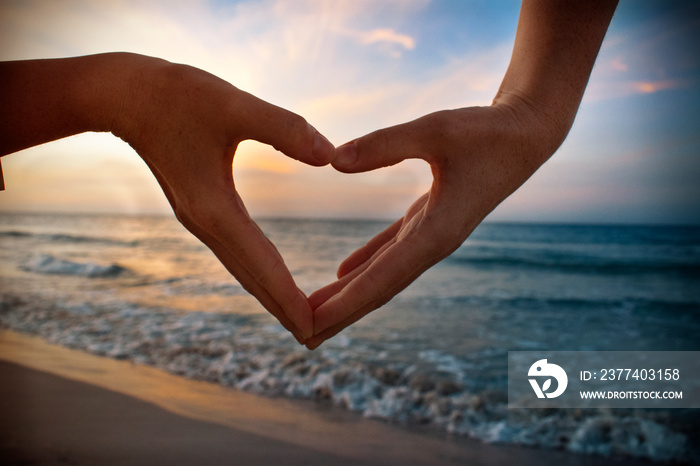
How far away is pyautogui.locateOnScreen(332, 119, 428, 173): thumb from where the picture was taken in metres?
1.05

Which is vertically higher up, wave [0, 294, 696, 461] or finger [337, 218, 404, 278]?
finger [337, 218, 404, 278]

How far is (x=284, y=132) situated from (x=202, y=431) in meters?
2.80

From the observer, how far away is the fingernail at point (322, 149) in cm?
104

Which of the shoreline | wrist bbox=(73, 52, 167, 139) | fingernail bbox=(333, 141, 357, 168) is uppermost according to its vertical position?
wrist bbox=(73, 52, 167, 139)

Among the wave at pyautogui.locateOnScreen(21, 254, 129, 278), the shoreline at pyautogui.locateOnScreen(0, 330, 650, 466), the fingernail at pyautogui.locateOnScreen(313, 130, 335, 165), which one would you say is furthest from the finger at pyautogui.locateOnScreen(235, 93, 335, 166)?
the wave at pyautogui.locateOnScreen(21, 254, 129, 278)

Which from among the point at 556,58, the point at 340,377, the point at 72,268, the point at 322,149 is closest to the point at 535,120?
the point at 556,58

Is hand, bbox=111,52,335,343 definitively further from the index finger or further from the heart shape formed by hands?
the index finger

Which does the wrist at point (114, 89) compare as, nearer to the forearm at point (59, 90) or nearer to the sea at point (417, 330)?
the forearm at point (59, 90)

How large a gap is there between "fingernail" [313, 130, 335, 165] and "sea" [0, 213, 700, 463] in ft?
9.27

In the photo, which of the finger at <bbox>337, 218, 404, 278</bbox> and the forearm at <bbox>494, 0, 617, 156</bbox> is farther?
the finger at <bbox>337, 218, 404, 278</bbox>

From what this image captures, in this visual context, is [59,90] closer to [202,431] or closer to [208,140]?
[208,140]

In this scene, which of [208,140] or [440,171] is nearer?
[208,140]

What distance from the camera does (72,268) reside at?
11.1 meters

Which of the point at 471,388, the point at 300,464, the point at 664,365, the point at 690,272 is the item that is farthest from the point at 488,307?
the point at 690,272
